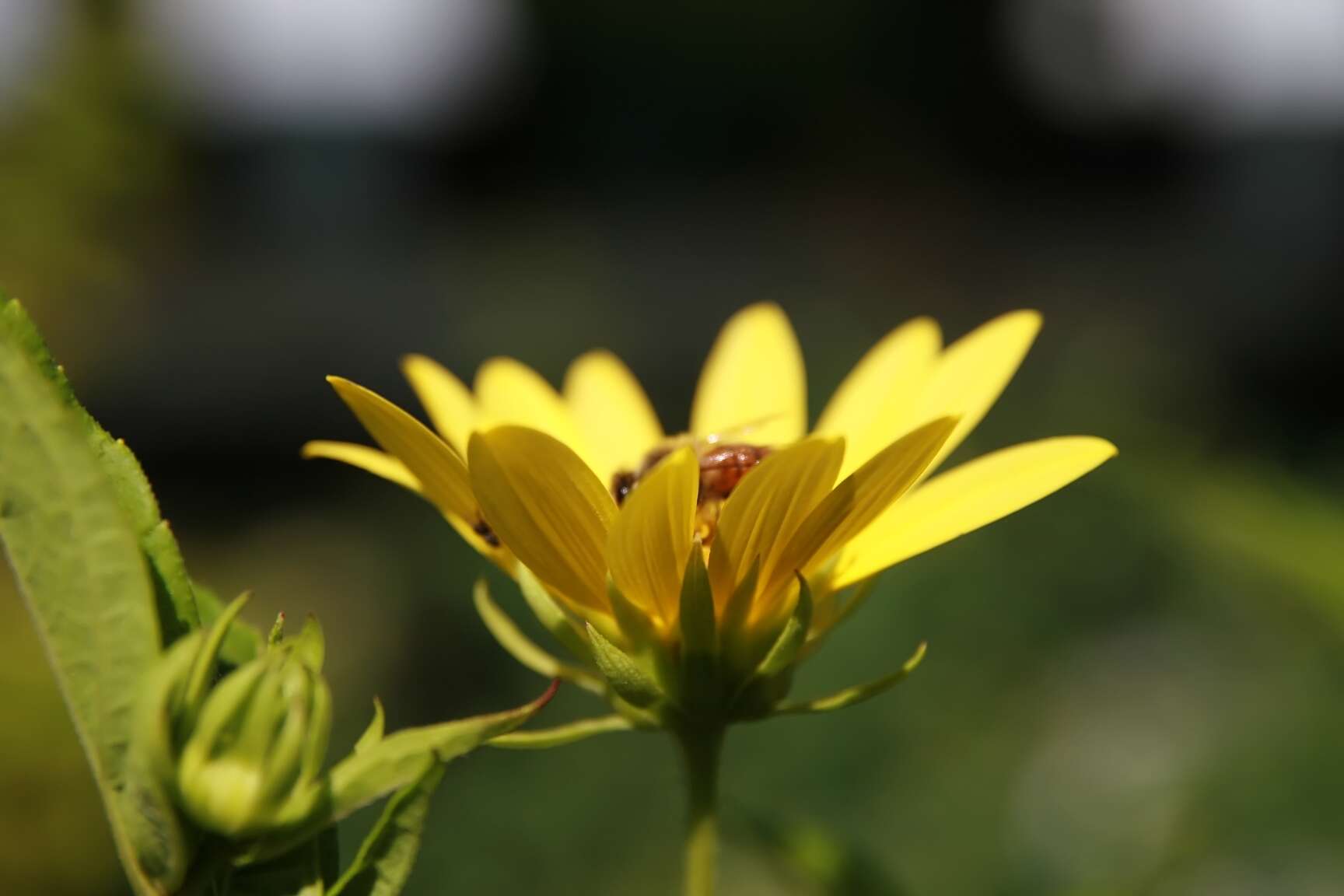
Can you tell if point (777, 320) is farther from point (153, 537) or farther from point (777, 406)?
point (153, 537)

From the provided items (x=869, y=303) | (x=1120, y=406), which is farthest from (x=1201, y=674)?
(x=869, y=303)

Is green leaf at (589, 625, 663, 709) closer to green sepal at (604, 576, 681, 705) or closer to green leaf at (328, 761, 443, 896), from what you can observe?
green sepal at (604, 576, 681, 705)

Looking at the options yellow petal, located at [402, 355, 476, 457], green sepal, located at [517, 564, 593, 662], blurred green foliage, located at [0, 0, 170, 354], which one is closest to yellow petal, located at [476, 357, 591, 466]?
yellow petal, located at [402, 355, 476, 457]

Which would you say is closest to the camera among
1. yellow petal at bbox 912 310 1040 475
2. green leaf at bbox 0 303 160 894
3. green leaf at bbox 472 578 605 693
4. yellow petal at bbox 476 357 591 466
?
green leaf at bbox 0 303 160 894

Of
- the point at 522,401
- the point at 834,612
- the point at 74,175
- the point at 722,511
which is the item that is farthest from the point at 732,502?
the point at 74,175

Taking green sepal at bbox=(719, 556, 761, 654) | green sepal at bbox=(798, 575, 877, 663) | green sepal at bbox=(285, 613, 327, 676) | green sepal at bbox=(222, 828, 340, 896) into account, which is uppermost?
green sepal at bbox=(285, 613, 327, 676)

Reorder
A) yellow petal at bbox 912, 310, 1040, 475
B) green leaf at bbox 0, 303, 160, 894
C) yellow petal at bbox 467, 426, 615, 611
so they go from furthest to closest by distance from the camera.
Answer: yellow petal at bbox 912, 310, 1040, 475 → yellow petal at bbox 467, 426, 615, 611 → green leaf at bbox 0, 303, 160, 894

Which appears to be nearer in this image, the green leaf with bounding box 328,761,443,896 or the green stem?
the green leaf with bounding box 328,761,443,896
